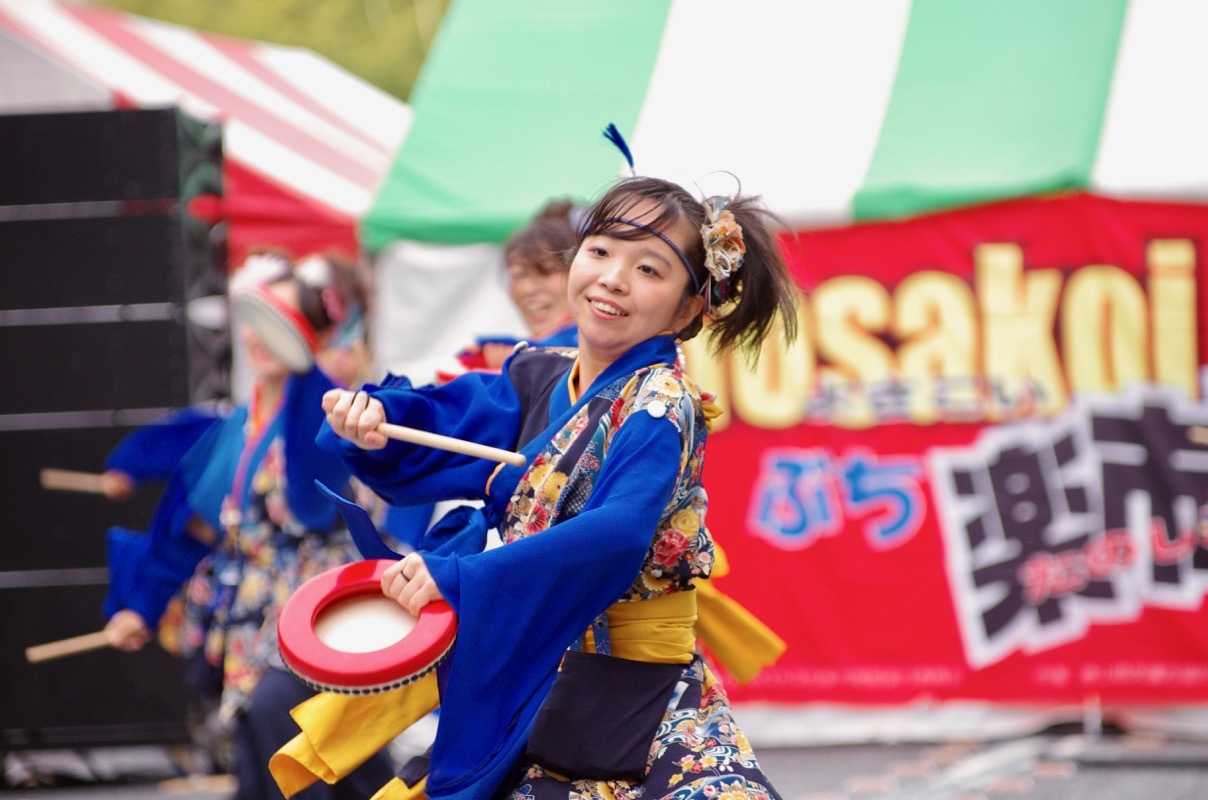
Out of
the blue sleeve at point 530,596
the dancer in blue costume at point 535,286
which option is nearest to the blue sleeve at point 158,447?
the dancer in blue costume at point 535,286

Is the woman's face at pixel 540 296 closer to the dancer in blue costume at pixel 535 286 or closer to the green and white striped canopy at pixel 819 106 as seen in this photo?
the dancer in blue costume at pixel 535 286

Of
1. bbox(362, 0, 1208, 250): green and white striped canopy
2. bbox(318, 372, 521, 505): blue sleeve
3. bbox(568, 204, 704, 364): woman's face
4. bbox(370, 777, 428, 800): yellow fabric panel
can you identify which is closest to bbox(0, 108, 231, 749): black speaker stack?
bbox(362, 0, 1208, 250): green and white striped canopy

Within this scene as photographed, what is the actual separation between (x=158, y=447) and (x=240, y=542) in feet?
1.74

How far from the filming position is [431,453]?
2289 mm

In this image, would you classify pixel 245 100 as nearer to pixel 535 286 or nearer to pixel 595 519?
pixel 535 286

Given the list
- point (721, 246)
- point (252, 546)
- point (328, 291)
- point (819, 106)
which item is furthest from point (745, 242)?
point (819, 106)

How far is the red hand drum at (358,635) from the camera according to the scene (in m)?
1.80

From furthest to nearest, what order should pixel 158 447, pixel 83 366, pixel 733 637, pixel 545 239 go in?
pixel 83 366, pixel 158 447, pixel 545 239, pixel 733 637

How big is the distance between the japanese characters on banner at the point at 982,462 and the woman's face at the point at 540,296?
1904 mm

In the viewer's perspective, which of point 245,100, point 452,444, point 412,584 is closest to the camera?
point 412,584

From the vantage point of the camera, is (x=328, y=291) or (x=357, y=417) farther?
(x=328, y=291)

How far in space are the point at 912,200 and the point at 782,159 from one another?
0.55m

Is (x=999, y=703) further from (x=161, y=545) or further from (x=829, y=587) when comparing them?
(x=161, y=545)

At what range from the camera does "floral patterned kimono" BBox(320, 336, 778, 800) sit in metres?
1.87
